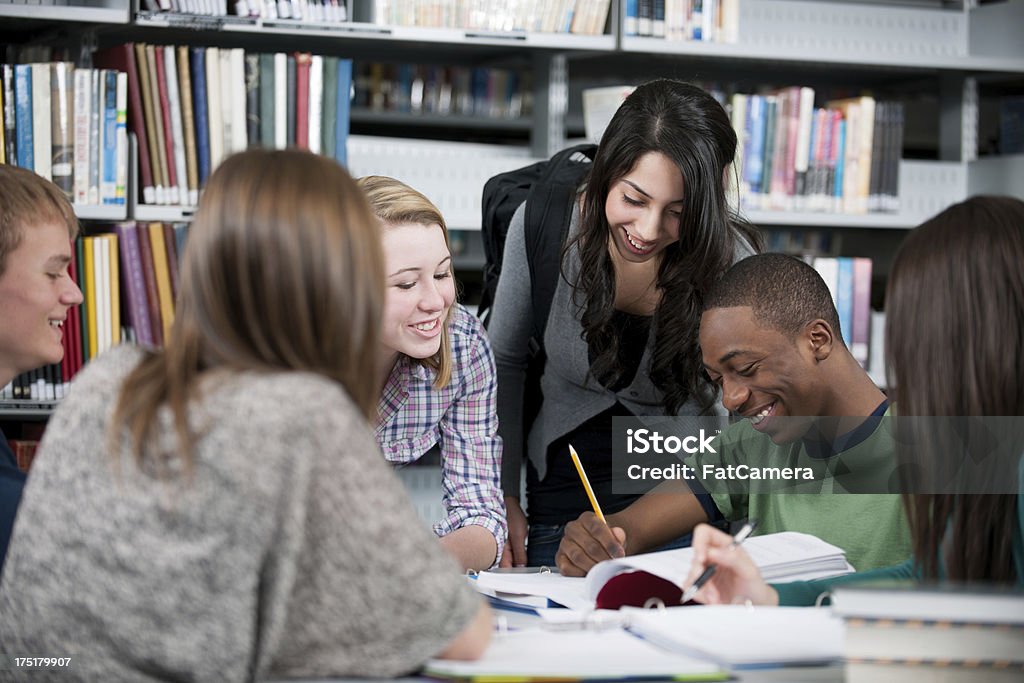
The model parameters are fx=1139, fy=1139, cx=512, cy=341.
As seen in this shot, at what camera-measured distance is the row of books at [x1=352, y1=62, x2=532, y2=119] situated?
Answer: 19.1 feet

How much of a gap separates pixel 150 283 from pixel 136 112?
393mm

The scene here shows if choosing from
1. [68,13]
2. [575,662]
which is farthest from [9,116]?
[575,662]

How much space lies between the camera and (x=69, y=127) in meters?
2.55

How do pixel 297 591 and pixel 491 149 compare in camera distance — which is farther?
pixel 491 149

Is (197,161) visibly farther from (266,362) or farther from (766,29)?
(266,362)

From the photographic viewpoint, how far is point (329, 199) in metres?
0.93

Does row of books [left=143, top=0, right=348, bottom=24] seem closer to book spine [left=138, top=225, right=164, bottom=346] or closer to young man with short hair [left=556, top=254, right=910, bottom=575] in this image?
book spine [left=138, top=225, right=164, bottom=346]

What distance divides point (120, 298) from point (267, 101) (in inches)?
22.7

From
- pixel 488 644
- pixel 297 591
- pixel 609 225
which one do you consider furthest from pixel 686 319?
pixel 297 591

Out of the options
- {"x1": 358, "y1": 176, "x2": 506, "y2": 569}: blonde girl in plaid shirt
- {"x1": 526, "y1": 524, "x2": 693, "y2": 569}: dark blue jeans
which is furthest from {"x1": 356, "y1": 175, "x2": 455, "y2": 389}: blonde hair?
{"x1": 526, "y1": 524, "x2": 693, "y2": 569}: dark blue jeans

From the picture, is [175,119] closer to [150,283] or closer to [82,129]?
[82,129]

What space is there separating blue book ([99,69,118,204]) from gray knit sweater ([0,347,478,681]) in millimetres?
1831

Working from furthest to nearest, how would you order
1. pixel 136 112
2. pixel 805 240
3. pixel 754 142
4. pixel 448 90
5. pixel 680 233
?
pixel 448 90 < pixel 805 240 < pixel 754 142 < pixel 136 112 < pixel 680 233

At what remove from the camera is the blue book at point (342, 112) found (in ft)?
9.02
